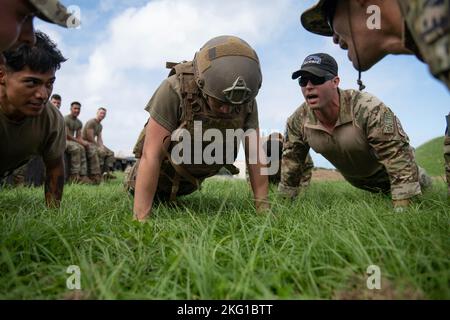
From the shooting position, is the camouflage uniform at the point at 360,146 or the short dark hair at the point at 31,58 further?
the camouflage uniform at the point at 360,146

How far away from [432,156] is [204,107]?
14239mm

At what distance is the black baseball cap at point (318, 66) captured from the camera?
3.23 meters

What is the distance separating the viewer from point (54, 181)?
10.6 ft

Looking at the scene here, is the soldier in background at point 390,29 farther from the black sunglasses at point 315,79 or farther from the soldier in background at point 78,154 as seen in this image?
the soldier in background at point 78,154

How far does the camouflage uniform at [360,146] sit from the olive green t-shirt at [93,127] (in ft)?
24.9

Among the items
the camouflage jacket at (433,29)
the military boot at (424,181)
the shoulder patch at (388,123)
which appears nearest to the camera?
the camouflage jacket at (433,29)

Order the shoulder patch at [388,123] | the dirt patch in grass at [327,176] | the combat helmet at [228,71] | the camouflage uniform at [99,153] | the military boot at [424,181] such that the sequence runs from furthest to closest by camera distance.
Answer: the dirt patch in grass at [327,176]
the camouflage uniform at [99,153]
the military boot at [424,181]
the shoulder patch at [388,123]
the combat helmet at [228,71]

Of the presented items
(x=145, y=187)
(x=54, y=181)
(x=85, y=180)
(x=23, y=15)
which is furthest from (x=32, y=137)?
(x=85, y=180)

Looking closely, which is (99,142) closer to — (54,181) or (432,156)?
(54,181)

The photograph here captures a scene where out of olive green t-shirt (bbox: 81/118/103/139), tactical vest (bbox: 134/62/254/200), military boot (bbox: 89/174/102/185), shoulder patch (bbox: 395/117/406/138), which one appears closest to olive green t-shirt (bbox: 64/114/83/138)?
olive green t-shirt (bbox: 81/118/103/139)

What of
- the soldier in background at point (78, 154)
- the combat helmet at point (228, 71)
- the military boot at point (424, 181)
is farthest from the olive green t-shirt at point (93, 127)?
the military boot at point (424, 181)

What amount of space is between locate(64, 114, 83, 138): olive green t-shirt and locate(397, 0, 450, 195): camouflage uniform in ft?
29.2

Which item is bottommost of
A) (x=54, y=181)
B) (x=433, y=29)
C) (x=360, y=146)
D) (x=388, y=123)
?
(x=54, y=181)
